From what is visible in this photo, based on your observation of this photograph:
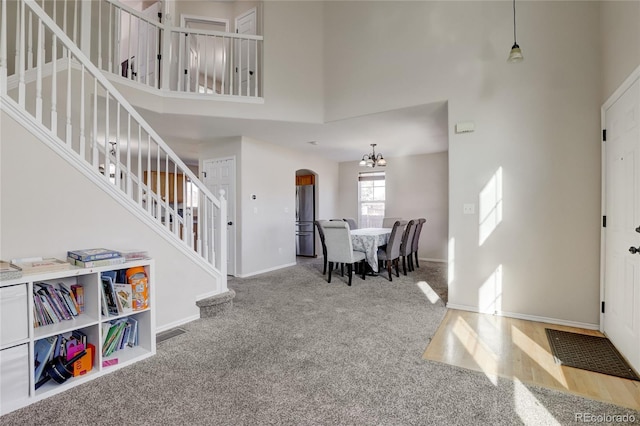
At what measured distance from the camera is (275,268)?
5805mm

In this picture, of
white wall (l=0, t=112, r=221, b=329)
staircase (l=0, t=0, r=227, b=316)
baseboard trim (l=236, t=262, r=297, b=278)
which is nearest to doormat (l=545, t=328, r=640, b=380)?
staircase (l=0, t=0, r=227, b=316)

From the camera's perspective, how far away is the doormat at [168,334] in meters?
2.65

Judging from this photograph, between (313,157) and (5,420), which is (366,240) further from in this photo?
(5,420)

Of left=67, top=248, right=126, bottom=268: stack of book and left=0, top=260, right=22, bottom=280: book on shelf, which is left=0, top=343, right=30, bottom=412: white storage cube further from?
left=67, top=248, right=126, bottom=268: stack of book

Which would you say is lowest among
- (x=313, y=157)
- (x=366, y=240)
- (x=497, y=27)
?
(x=366, y=240)

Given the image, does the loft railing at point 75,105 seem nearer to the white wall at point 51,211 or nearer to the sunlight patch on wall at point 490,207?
the white wall at point 51,211

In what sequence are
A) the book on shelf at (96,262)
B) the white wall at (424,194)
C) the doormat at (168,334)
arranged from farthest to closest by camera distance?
the white wall at (424,194), the doormat at (168,334), the book on shelf at (96,262)

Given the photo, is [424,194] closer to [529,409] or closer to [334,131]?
[334,131]

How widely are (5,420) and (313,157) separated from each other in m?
6.11

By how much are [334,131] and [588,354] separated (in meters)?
4.05

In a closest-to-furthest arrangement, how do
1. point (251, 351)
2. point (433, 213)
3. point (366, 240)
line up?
point (251, 351) → point (366, 240) → point (433, 213)

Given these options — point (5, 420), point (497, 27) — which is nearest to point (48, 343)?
point (5, 420)

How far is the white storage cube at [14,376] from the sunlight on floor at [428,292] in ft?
12.1

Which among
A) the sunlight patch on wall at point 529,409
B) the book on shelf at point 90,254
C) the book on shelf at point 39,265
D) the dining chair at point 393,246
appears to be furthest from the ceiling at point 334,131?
the sunlight patch on wall at point 529,409
